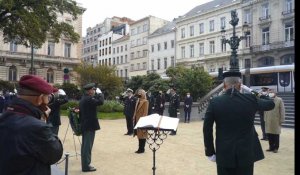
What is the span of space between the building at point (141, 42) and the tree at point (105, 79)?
27.0m

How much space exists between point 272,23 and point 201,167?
4187cm

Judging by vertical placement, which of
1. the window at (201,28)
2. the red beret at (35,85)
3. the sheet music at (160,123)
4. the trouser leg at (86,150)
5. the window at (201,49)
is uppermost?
the window at (201,28)

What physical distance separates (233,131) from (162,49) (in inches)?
2376

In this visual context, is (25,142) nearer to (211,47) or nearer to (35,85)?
(35,85)

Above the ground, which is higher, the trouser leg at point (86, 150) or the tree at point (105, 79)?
the tree at point (105, 79)

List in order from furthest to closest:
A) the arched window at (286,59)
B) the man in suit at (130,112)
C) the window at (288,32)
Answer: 1. the window at (288,32)
2. the arched window at (286,59)
3. the man in suit at (130,112)

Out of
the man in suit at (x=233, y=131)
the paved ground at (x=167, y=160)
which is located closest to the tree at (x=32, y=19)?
the paved ground at (x=167, y=160)

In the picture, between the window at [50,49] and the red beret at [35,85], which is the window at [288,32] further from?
the red beret at [35,85]

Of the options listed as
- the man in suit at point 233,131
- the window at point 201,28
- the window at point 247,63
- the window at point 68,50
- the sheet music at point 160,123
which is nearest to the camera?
the man in suit at point 233,131

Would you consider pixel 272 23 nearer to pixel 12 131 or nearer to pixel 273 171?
pixel 273 171

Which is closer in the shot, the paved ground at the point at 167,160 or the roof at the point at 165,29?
the paved ground at the point at 167,160

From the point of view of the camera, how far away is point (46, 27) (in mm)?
23438

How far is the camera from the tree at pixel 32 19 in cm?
2111

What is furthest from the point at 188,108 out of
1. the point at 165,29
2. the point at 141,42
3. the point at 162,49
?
the point at 141,42
